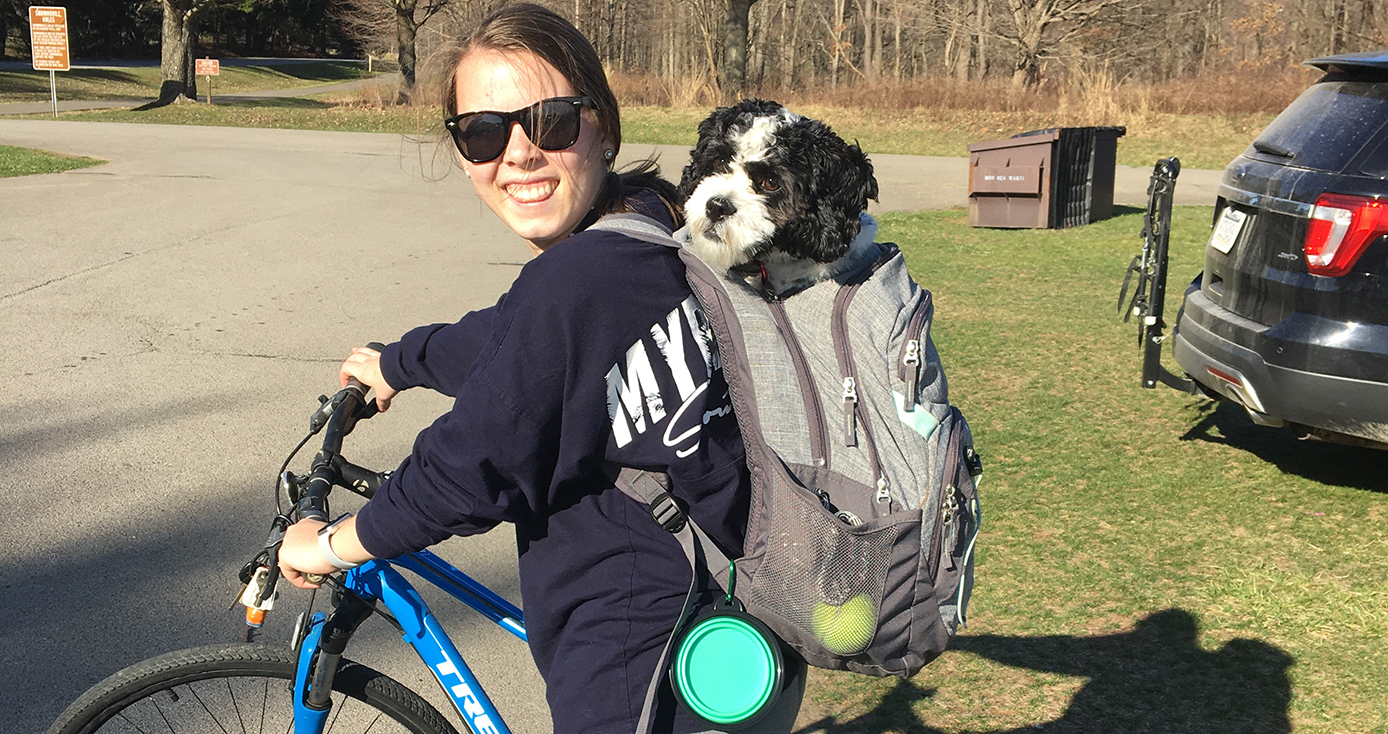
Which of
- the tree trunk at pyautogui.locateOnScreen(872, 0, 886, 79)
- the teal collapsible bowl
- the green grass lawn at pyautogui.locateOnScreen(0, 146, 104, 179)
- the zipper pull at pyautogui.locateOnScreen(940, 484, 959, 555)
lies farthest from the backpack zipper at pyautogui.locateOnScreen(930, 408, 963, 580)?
the tree trunk at pyautogui.locateOnScreen(872, 0, 886, 79)

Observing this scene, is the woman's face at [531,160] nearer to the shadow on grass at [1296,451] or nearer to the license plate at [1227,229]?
the license plate at [1227,229]

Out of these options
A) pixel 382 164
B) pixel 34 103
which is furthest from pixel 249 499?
pixel 34 103

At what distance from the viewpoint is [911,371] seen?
164 cm

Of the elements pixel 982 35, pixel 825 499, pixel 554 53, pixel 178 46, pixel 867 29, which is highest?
pixel 867 29

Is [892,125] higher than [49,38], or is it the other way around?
[49,38]

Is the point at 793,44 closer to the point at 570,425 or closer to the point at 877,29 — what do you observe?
the point at 877,29

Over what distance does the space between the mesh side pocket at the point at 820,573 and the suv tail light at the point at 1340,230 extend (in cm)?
363

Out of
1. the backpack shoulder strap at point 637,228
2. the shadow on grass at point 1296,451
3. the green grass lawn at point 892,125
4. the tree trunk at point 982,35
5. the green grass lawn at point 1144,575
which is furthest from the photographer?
the tree trunk at point 982,35

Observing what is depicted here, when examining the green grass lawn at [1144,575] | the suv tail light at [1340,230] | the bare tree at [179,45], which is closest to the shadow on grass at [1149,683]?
the green grass lawn at [1144,575]

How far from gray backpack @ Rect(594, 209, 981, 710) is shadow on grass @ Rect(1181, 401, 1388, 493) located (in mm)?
4402

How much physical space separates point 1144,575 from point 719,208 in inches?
119

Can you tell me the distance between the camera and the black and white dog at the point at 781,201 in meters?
1.88

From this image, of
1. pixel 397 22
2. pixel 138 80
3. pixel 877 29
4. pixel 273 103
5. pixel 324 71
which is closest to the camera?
pixel 273 103

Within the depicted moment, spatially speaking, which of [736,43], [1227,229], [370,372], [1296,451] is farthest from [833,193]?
[736,43]
